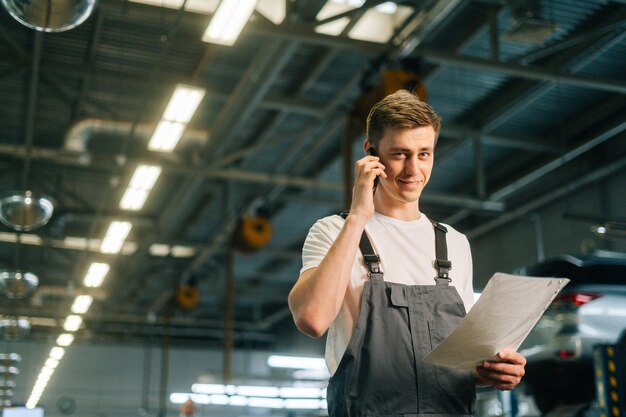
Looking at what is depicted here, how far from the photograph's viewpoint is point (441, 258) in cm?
206

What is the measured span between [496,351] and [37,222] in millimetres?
7008

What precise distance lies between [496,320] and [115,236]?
38.8 feet

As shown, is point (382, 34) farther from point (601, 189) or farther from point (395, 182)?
point (395, 182)

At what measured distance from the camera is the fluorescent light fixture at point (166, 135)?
908cm

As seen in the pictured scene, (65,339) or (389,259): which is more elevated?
(65,339)

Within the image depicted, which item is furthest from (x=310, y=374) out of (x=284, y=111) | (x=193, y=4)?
(x=193, y=4)

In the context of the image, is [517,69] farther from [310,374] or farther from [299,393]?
[310,374]

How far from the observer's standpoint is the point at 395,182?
6.64ft

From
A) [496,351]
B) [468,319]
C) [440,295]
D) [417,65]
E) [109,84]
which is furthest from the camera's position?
[109,84]

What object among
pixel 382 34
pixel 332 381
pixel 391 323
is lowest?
pixel 332 381

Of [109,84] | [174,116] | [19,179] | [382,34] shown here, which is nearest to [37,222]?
[174,116]

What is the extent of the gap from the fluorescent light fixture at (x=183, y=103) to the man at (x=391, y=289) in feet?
21.1

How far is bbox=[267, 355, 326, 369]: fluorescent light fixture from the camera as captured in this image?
2182 cm

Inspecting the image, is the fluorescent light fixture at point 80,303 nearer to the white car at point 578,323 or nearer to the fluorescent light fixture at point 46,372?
the fluorescent light fixture at point 46,372
